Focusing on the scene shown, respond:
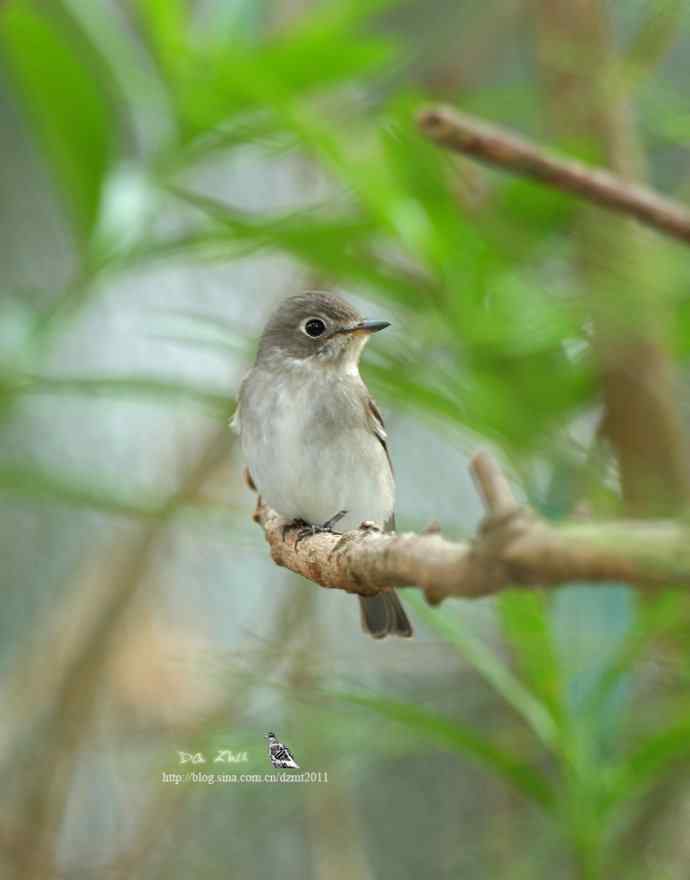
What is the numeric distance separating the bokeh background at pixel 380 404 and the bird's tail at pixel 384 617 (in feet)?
0.22

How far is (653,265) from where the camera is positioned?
5.98 ft

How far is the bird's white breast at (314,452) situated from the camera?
1790mm

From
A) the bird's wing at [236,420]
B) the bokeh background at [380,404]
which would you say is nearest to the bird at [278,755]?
the bokeh background at [380,404]

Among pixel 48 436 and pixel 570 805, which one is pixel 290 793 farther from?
pixel 570 805

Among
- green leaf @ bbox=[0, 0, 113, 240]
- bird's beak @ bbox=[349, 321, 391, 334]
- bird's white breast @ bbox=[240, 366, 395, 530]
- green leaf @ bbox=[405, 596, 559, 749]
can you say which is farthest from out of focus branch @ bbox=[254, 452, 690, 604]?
green leaf @ bbox=[0, 0, 113, 240]

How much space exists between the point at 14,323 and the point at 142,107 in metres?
0.51

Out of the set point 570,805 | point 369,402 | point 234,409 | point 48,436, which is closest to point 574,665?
point 570,805

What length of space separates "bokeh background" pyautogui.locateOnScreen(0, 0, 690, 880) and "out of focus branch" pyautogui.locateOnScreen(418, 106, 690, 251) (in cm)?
16

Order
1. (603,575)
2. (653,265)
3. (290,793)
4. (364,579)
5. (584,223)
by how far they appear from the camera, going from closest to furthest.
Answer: (603,575) → (364,579) → (653,265) → (584,223) → (290,793)

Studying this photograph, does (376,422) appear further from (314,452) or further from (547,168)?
(547,168)

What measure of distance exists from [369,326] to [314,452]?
9.6 inches

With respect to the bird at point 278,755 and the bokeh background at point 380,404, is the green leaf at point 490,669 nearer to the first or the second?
the bokeh background at point 380,404

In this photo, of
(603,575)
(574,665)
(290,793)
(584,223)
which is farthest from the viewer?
(290,793)

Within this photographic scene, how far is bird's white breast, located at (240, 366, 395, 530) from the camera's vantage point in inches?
70.5
